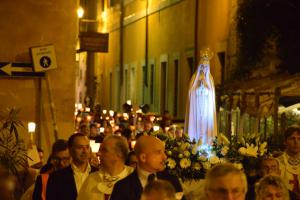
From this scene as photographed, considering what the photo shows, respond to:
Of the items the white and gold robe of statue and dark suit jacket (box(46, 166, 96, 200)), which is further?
the white and gold robe of statue

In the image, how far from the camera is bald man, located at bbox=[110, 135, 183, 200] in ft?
19.7

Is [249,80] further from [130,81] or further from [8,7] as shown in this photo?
[130,81]

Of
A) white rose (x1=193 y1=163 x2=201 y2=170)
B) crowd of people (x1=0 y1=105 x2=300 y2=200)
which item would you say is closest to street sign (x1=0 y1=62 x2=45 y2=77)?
white rose (x1=193 y1=163 x2=201 y2=170)

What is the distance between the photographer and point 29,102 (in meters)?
15.2

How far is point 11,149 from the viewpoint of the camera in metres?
12.6

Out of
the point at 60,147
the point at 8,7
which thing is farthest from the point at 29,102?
the point at 60,147

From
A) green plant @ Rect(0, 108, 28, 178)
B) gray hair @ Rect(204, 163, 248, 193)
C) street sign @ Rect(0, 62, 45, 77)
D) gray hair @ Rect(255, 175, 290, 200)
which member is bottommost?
green plant @ Rect(0, 108, 28, 178)

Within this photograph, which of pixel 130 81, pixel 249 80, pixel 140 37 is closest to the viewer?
pixel 249 80

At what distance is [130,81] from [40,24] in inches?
962

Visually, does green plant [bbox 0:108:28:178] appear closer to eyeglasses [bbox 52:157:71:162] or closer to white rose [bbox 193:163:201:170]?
eyeglasses [bbox 52:157:71:162]

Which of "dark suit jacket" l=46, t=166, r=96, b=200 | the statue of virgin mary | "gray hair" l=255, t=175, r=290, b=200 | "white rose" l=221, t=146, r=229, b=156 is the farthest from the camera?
the statue of virgin mary

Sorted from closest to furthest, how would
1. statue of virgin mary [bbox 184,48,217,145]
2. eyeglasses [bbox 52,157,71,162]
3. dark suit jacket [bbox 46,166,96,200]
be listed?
dark suit jacket [bbox 46,166,96,200]
eyeglasses [bbox 52,157,71,162]
statue of virgin mary [bbox 184,48,217,145]

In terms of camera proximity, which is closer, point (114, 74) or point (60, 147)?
point (60, 147)

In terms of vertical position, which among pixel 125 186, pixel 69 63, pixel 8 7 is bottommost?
pixel 125 186
